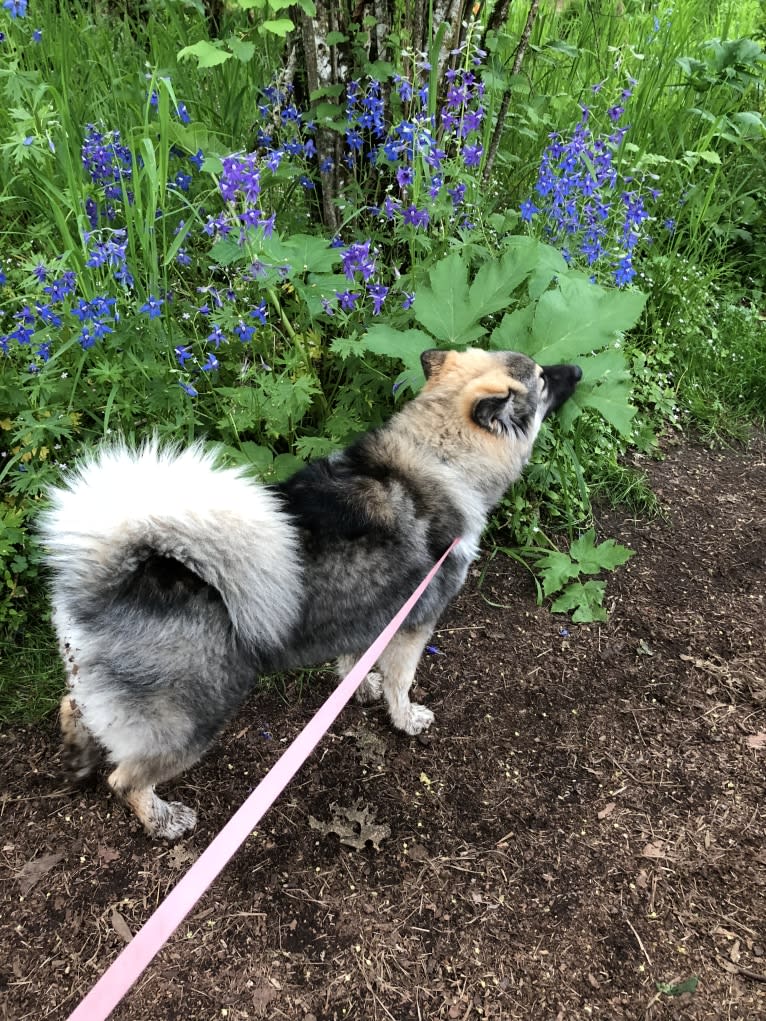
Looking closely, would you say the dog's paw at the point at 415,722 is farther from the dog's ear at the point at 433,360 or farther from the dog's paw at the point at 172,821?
the dog's ear at the point at 433,360

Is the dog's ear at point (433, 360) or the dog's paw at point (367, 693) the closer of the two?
the dog's ear at point (433, 360)

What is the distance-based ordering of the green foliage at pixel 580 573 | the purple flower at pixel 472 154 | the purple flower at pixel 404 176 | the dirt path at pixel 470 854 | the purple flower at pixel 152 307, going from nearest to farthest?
the dirt path at pixel 470 854, the purple flower at pixel 152 307, the purple flower at pixel 404 176, the purple flower at pixel 472 154, the green foliage at pixel 580 573

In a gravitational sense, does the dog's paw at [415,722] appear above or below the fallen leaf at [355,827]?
above

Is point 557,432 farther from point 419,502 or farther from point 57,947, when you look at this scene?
point 57,947

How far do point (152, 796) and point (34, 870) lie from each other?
395 millimetres

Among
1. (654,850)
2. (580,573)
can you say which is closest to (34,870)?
(654,850)

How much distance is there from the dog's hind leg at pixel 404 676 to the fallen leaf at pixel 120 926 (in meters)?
1.06

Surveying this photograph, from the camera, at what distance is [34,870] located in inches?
79.9

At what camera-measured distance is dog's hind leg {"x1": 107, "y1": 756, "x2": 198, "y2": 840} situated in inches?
78.4

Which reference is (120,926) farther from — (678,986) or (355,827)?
(678,986)

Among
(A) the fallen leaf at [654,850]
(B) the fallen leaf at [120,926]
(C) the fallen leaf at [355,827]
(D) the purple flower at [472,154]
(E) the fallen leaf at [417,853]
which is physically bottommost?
(B) the fallen leaf at [120,926]

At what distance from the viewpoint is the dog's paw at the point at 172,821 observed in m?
2.12

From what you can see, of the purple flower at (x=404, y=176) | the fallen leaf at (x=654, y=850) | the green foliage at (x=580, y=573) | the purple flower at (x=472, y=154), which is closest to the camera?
the fallen leaf at (x=654, y=850)

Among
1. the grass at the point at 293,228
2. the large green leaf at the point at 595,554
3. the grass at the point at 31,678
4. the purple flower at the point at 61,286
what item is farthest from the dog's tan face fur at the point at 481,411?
the grass at the point at 31,678
